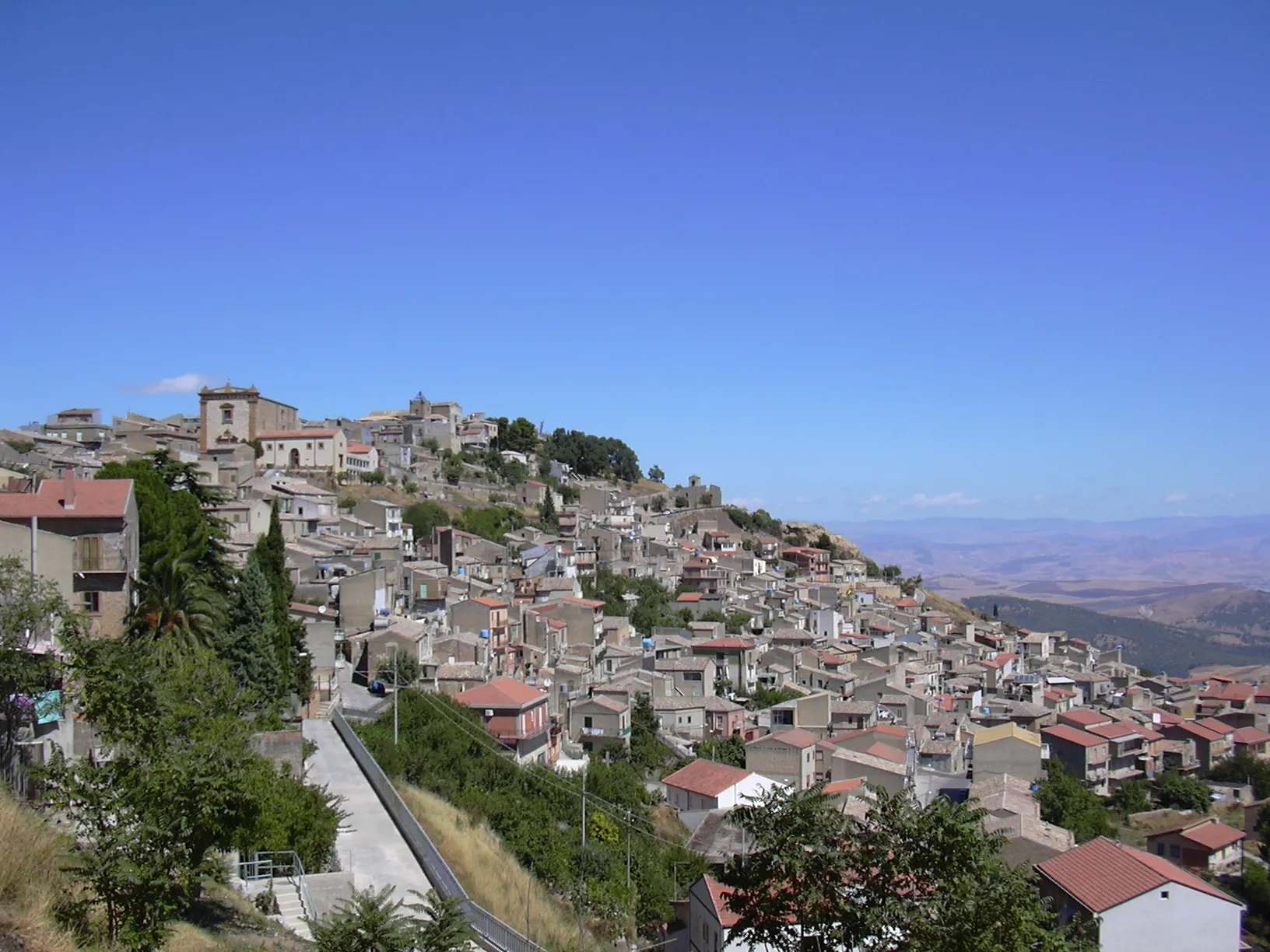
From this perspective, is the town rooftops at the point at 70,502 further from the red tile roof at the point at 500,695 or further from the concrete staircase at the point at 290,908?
the red tile roof at the point at 500,695

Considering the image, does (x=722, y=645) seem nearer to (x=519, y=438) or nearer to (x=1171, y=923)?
(x=1171, y=923)

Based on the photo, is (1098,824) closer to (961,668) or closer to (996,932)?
(961,668)

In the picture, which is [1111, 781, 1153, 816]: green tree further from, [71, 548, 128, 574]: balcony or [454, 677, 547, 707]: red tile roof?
[71, 548, 128, 574]: balcony

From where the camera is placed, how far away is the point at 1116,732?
46.7m

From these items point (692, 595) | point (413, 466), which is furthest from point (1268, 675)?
point (413, 466)

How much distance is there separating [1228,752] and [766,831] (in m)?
50.6

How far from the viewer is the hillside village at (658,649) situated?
22172 mm

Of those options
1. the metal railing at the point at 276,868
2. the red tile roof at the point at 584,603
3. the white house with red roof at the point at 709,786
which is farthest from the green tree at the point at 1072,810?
the metal railing at the point at 276,868

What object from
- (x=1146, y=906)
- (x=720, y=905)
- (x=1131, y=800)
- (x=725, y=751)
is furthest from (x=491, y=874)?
(x=1131, y=800)

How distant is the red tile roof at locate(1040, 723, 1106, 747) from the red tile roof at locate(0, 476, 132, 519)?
1503 inches

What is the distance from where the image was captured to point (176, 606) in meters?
21.9

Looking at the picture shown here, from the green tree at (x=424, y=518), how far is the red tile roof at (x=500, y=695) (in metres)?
22.9

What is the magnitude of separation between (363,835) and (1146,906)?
49.3ft

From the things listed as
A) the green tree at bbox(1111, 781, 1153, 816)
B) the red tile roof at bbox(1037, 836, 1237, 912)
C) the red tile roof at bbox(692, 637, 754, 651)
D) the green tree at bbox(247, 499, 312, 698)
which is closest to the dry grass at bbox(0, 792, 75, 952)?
the green tree at bbox(247, 499, 312, 698)
